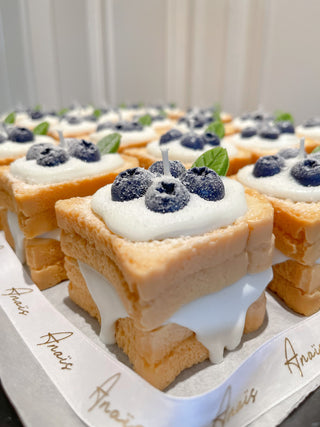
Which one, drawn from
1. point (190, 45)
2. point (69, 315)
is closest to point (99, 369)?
point (69, 315)

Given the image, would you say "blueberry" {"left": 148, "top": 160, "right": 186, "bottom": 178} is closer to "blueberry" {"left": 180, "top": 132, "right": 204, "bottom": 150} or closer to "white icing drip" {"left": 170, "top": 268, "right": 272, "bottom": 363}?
"white icing drip" {"left": 170, "top": 268, "right": 272, "bottom": 363}

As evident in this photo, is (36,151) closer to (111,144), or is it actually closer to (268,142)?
(111,144)

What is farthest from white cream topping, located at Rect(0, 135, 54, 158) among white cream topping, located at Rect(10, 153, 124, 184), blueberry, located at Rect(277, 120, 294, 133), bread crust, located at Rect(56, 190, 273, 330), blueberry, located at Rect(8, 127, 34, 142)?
blueberry, located at Rect(277, 120, 294, 133)

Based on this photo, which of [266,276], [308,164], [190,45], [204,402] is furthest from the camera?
[190,45]

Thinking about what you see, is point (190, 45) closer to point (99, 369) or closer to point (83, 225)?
point (83, 225)

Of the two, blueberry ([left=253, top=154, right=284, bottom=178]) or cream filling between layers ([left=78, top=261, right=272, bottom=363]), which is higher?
blueberry ([left=253, top=154, right=284, bottom=178])

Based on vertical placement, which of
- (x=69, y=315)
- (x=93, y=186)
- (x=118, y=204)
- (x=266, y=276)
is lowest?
(x=69, y=315)
